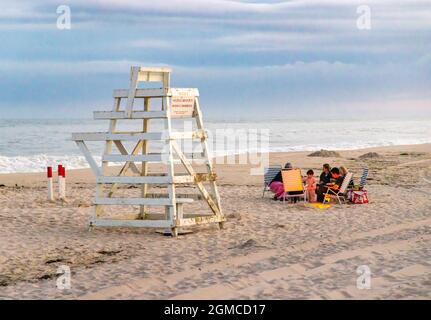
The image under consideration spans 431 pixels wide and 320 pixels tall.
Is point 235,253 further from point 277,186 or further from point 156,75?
point 277,186

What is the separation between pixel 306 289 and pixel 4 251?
5.00 metres

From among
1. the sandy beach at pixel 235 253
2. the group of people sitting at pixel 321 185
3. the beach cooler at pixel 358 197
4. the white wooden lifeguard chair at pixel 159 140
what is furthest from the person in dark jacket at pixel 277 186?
the white wooden lifeguard chair at pixel 159 140

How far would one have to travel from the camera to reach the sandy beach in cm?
814

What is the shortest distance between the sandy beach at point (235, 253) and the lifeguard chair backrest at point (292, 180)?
1.63 ft

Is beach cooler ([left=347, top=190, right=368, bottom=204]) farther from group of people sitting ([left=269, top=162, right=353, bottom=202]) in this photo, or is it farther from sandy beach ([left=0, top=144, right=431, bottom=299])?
group of people sitting ([left=269, top=162, right=353, bottom=202])

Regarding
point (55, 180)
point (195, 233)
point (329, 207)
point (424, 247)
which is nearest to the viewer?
point (424, 247)

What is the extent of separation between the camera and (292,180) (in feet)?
51.8

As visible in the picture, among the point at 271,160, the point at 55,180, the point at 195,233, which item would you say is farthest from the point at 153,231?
the point at 271,160

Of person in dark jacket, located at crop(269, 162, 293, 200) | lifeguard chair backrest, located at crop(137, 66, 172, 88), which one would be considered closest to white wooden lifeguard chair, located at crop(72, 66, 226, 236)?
lifeguard chair backrest, located at crop(137, 66, 172, 88)

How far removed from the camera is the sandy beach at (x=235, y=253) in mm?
8141

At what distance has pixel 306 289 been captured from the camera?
8023mm

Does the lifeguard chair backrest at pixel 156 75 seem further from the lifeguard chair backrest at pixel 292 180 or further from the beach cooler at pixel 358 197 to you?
the beach cooler at pixel 358 197

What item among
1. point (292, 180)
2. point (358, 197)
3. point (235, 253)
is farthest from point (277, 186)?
point (235, 253)
